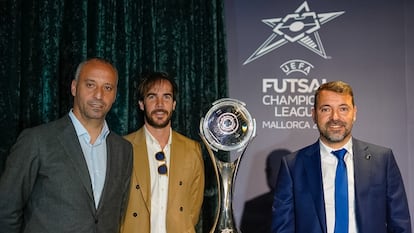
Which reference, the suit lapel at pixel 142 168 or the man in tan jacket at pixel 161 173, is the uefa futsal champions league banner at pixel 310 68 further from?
the suit lapel at pixel 142 168

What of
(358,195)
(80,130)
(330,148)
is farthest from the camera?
(330,148)

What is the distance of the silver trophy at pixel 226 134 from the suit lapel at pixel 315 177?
1.05 feet

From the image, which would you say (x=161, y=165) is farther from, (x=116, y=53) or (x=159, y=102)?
(x=116, y=53)

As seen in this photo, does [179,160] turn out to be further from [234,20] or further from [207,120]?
[234,20]

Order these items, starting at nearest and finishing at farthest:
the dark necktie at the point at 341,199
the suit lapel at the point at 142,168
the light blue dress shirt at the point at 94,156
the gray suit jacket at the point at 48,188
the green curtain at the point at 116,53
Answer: the gray suit jacket at the point at 48,188
the light blue dress shirt at the point at 94,156
the dark necktie at the point at 341,199
the suit lapel at the point at 142,168
the green curtain at the point at 116,53

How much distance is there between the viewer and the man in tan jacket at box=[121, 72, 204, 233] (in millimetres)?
2352

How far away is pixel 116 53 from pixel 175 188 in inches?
46.0

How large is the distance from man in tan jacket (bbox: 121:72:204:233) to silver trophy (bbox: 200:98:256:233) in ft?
0.70

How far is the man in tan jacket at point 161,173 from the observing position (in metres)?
2.35

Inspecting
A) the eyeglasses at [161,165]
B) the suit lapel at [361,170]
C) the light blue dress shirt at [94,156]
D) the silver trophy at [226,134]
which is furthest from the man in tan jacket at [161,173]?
the suit lapel at [361,170]

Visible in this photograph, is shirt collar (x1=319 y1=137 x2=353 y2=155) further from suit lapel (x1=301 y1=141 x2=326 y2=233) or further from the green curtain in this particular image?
the green curtain

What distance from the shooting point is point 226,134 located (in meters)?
2.40

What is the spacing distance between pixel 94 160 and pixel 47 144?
0.23m

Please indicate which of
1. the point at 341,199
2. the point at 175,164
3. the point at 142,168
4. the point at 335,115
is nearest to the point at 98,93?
the point at 142,168
